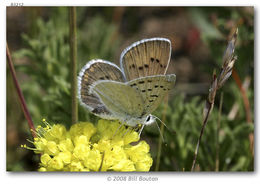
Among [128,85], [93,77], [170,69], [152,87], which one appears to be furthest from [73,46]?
[170,69]

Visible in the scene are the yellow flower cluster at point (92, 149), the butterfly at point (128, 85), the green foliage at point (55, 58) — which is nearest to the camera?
the yellow flower cluster at point (92, 149)

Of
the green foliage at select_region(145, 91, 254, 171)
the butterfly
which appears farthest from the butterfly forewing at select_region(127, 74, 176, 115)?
the green foliage at select_region(145, 91, 254, 171)

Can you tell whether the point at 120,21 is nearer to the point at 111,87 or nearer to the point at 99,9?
the point at 99,9

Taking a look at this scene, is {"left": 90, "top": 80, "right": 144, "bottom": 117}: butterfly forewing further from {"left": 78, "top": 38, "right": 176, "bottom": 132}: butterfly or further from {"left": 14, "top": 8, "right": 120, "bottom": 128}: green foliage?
{"left": 14, "top": 8, "right": 120, "bottom": 128}: green foliage

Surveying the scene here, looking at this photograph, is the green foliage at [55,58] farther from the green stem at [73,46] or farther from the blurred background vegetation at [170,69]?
the green stem at [73,46]

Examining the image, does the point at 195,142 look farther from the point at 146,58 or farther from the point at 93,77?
the point at 93,77

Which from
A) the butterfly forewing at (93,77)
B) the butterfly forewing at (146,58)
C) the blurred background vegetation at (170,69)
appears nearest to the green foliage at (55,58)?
the blurred background vegetation at (170,69)
